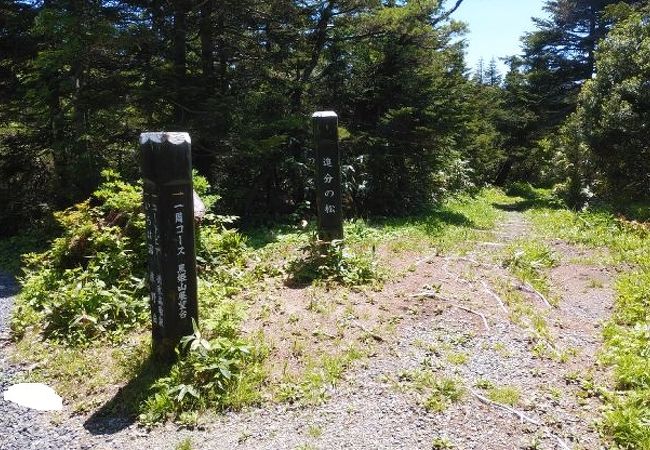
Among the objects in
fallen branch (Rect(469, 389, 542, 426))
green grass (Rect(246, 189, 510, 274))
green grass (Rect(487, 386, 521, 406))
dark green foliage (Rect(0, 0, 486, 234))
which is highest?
dark green foliage (Rect(0, 0, 486, 234))

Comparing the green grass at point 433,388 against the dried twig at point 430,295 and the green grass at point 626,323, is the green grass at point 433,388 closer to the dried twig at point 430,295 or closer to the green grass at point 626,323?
the green grass at point 626,323

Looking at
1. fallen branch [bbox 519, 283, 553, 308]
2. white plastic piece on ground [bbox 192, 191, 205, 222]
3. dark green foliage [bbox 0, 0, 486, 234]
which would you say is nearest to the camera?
fallen branch [bbox 519, 283, 553, 308]

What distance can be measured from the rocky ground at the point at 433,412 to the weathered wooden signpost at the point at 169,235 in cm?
95

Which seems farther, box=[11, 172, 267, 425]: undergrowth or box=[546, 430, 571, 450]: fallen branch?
box=[11, 172, 267, 425]: undergrowth

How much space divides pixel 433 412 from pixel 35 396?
3432 mm

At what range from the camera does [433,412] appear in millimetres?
3910

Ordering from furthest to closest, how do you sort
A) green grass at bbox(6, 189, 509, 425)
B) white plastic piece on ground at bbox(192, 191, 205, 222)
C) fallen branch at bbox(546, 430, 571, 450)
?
white plastic piece on ground at bbox(192, 191, 205, 222)
green grass at bbox(6, 189, 509, 425)
fallen branch at bbox(546, 430, 571, 450)

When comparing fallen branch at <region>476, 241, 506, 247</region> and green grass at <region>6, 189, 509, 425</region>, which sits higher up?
fallen branch at <region>476, 241, 506, 247</region>

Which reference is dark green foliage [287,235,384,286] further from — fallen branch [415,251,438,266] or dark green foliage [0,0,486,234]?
dark green foliage [0,0,486,234]

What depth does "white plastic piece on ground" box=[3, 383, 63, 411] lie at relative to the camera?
14.2ft

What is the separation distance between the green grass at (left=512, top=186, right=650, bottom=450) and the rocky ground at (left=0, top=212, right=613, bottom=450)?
16cm

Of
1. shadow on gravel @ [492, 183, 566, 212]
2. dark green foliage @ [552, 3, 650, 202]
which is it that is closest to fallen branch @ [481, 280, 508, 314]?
dark green foliage @ [552, 3, 650, 202]

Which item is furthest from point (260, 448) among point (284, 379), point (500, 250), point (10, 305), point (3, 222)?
point (3, 222)

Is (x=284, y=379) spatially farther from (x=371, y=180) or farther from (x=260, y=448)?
(x=371, y=180)
